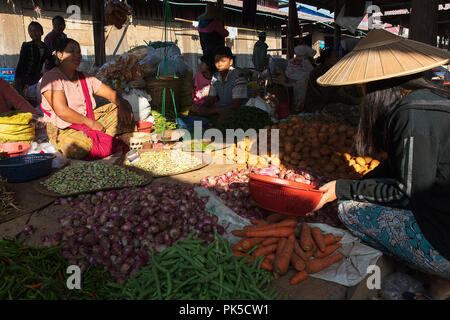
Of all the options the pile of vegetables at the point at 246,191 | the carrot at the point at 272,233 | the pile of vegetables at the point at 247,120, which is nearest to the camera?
the carrot at the point at 272,233

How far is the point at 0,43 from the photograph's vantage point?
8.45m

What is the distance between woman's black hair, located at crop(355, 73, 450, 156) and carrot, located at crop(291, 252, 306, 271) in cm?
79

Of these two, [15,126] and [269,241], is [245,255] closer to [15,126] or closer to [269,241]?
[269,241]

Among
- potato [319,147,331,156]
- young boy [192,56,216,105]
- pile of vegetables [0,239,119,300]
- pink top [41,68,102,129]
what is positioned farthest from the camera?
young boy [192,56,216,105]

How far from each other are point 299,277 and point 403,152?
80cm

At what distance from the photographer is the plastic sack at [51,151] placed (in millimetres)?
3542

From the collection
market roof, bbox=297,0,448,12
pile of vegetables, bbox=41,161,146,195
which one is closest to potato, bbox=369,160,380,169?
pile of vegetables, bbox=41,161,146,195

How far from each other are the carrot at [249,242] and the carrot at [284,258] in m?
0.17

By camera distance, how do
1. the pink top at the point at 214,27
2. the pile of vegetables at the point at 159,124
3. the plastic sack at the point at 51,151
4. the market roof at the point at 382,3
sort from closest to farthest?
the plastic sack at the point at 51,151 → the pile of vegetables at the point at 159,124 → the pink top at the point at 214,27 → the market roof at the point at 382,3

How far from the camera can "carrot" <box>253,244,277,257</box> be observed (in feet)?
6.15

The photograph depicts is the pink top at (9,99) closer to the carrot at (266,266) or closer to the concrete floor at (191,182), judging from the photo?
the concrete floor at (191,182)

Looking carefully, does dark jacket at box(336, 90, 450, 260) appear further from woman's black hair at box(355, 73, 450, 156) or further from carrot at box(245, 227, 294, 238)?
carrot at box(245, 227, 294, 238)

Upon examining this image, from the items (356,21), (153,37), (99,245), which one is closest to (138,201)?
(99,245)

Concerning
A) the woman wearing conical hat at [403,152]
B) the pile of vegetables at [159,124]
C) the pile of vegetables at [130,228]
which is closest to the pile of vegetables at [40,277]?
the pile of vegetables at [130,228]
